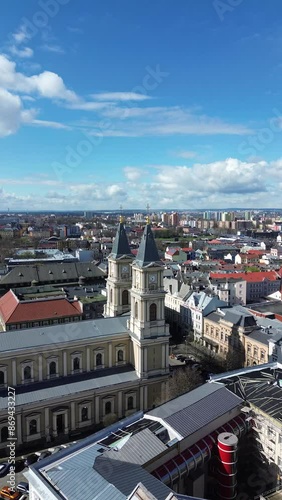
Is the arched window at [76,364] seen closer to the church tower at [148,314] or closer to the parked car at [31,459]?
the church tower at [148,314]

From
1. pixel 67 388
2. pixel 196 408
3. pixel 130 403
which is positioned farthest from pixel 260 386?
pixel 67 388

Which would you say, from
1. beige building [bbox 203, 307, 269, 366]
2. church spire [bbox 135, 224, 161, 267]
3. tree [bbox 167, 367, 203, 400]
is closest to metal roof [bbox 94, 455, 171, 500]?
tree [bbox 167, 367, 203, 400]

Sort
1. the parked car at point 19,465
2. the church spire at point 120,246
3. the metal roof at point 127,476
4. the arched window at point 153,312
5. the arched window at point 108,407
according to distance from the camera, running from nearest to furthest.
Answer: the metal roof at point 127,476 → the parked car at point 19,465 → the arched window at point 108,407 → the arched window at point 153,312 → the church spire at point 120,246

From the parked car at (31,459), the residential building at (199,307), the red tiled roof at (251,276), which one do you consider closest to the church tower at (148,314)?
the parked car at (31,459)

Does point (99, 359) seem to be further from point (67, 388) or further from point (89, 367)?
point (67, 388)

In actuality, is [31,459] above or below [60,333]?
below

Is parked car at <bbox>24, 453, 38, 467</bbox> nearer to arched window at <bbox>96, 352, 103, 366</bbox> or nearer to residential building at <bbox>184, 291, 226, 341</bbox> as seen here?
arched window at <bbox>96, 352, 103, 366</bbox>
